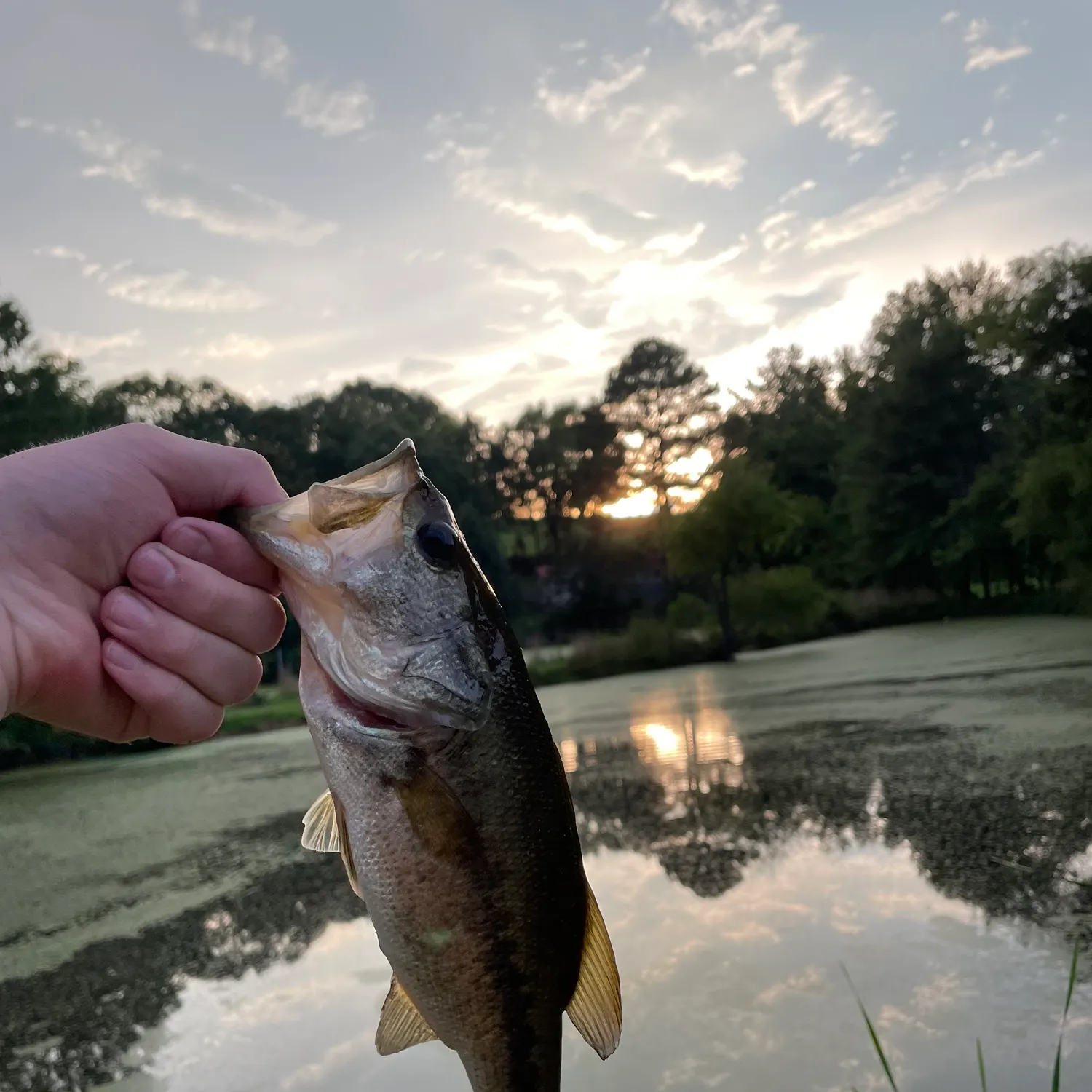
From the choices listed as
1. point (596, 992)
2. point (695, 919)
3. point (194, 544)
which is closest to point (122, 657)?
point (194, 544)

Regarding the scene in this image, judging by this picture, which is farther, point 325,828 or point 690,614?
point 690,614

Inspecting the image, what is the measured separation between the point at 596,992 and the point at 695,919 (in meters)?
3.54

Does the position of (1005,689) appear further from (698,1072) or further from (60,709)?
(60,709)

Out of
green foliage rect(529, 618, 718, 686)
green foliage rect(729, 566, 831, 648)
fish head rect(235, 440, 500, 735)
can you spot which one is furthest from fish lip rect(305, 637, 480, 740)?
green foliage rect(729, 566, 831, 648)

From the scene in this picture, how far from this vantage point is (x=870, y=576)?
25.0 meters

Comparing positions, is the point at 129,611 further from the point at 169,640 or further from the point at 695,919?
the point at 695,919

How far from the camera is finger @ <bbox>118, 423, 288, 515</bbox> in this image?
1526 mm

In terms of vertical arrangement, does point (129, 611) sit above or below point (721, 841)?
above

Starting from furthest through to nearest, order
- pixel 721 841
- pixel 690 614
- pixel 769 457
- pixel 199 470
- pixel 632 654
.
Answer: pixel 769 457
pixel 690 614
pixel 632 654
pixel 721 841
pixel 199 470

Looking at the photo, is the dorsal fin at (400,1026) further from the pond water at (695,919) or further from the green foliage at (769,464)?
the green foliage at (769,464)

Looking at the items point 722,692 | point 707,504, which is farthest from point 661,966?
point 707,504

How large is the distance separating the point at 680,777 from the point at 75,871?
177 inches

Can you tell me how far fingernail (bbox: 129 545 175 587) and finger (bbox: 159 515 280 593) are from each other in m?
0.03

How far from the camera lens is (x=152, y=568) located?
142 centimetres
